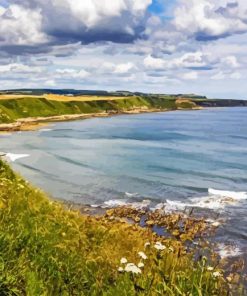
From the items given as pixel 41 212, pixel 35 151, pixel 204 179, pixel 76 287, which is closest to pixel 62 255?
pixel 76 287

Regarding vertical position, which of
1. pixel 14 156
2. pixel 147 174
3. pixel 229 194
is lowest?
pixel 14 156

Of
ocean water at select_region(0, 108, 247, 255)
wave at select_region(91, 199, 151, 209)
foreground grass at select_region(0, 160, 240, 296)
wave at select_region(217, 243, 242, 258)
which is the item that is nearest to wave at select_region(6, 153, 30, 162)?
ocean water at select_region(0, 108, 247, 255)

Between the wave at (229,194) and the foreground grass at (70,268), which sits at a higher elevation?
the foreground grass at (70,268)

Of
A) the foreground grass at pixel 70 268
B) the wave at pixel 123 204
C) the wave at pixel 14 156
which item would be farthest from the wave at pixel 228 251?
the wave at pixel 14 156

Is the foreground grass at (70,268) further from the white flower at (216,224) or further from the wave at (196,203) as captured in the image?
the wave at (196,203)

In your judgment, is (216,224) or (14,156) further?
(14,156)

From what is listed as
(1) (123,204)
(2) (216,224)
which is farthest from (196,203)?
(2) (216,224)

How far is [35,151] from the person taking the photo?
74.4 m

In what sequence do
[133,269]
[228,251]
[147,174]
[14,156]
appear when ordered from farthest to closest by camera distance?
[14,156]
[147,174]
[228,251]
[133,269]

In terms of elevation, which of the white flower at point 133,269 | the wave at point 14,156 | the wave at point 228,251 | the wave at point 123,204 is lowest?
the wave at point 14,156

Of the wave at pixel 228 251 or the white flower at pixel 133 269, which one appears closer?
the white flower at pixel 133 269

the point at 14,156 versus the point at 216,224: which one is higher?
the point at 216,224

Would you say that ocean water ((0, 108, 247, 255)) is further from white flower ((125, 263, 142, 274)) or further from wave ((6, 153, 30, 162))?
white flower ((125, 263, 142, 274))

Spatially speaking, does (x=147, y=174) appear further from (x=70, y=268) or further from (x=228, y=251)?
(x=70, y=268)
